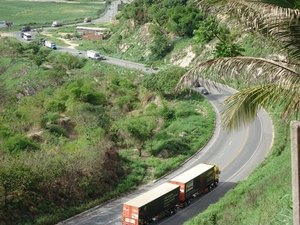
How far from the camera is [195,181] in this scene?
3725cm

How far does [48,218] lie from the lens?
3425 cm

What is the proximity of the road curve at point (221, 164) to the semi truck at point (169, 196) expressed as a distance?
2.40 feet

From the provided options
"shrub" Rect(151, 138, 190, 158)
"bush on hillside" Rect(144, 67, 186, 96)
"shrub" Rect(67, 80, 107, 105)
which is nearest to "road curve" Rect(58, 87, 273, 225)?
"shrub" Rect(151, 138, 190, 158)

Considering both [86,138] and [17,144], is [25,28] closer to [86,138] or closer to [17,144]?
[86,138]

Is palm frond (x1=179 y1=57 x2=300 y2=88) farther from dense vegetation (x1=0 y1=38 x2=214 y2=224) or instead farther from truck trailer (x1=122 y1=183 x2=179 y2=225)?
dense vegetation (x1=0 y1=38 x2=214 y2=224)

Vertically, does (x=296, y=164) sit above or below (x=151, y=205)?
above

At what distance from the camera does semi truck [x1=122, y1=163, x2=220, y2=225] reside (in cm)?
3162

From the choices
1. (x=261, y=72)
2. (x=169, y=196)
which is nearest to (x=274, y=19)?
(x=261, y=72)

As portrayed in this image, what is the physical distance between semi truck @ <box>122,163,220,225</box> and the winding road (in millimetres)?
770

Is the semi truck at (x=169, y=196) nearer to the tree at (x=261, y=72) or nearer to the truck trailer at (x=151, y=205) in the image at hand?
the truck trailer at (x=151, y=205)

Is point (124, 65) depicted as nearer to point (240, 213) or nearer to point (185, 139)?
point (185, 139)

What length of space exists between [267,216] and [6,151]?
26625 millimetres

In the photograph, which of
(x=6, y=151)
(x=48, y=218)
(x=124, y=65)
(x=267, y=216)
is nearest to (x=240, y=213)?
(x=267, y=216)

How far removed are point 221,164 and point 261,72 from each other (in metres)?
34.8
